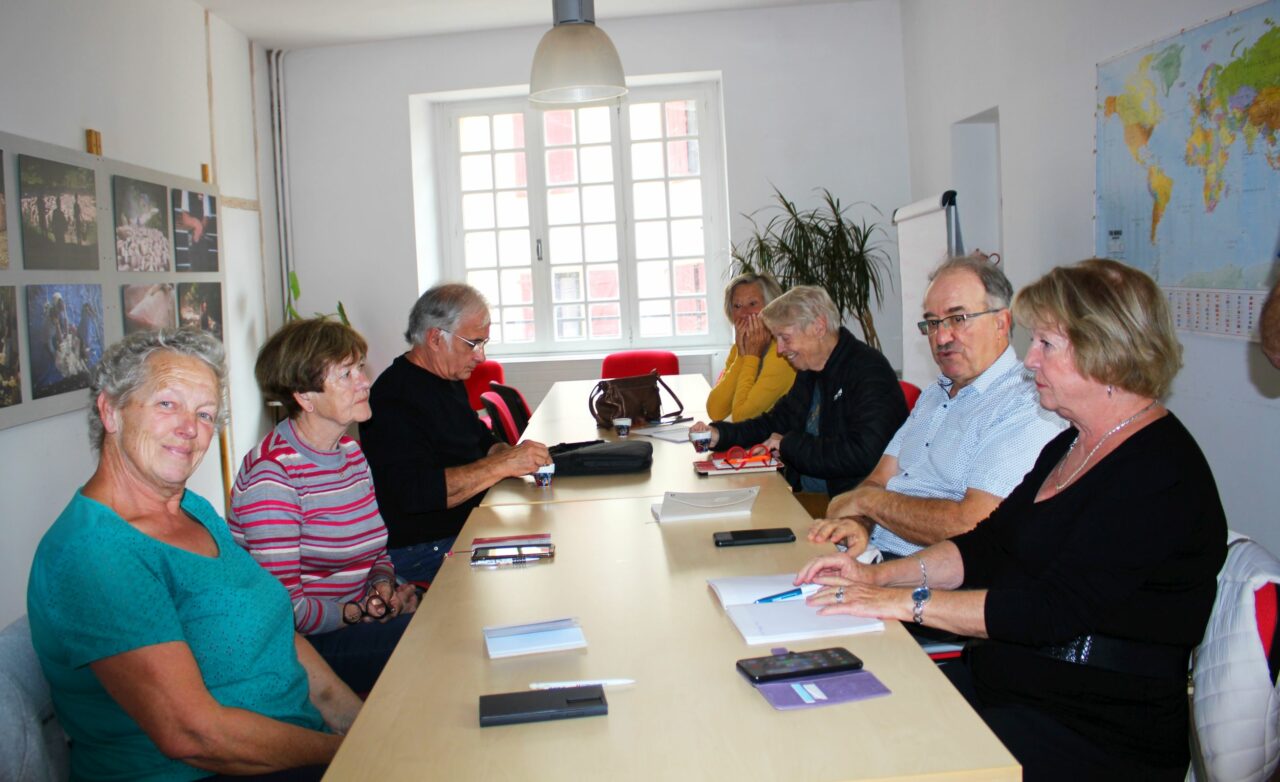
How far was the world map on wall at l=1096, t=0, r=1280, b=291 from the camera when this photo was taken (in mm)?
3246

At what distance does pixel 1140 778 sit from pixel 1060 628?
0.28m

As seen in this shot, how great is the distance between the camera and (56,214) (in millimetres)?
4590

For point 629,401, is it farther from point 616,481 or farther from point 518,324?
point 518,324

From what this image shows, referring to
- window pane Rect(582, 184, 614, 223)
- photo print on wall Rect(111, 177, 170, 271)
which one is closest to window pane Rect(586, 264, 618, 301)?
window pane Rect(582, 184, 614, 223)

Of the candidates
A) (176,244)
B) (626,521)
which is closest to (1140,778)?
(626,521)

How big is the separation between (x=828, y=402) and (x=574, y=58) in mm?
1600

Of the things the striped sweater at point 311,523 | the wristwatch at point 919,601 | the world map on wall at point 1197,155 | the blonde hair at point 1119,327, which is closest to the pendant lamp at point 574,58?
the striped sweater at point 311,523

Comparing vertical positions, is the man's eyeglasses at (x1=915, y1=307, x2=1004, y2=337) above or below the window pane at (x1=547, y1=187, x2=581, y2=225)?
below

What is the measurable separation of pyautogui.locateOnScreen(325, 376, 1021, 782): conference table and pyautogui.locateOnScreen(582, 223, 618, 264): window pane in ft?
18.4

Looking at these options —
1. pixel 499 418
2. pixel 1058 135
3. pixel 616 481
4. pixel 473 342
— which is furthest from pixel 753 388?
pixel 1058 135

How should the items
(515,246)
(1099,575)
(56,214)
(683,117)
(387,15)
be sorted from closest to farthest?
1. (1099,575)
2. (56,214)
3. (387,15)
4. (683,117)
5. (515,246)

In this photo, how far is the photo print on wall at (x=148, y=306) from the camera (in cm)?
524

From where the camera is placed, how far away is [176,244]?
586cm

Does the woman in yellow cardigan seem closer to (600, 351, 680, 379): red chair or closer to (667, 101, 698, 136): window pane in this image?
(600, 351, 680, 379): red chair
